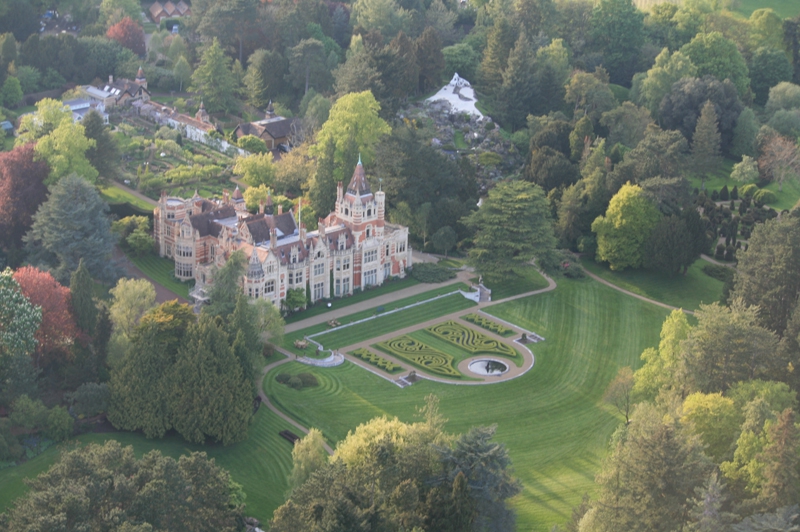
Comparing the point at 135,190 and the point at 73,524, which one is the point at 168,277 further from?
the point at 73,524

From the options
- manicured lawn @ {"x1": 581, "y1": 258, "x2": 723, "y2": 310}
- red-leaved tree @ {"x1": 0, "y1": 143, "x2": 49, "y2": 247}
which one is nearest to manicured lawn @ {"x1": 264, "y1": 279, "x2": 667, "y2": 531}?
manicured lawn @ {"x1": 581, "y1": 258, "x2": 723, "y2": 310}

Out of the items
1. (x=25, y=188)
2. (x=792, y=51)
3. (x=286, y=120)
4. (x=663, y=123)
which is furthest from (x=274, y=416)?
(x=792, y=51)

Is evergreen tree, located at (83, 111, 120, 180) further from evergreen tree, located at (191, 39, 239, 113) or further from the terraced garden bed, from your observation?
the terraced garden bed

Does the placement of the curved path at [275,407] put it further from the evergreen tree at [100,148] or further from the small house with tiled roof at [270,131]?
the small house with tiled roof at [270,131]

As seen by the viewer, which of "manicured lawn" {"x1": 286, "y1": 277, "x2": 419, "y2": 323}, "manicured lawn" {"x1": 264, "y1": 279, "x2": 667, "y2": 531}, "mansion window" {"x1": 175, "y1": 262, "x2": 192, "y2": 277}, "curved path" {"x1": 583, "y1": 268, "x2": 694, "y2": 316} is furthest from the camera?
"curved path" {"x1": 583, "y1": 268, "x2": 694, "y2": 316}

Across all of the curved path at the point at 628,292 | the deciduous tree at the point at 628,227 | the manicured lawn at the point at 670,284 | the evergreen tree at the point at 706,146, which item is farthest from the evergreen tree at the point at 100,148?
the evergreen tree at the point at 706,146

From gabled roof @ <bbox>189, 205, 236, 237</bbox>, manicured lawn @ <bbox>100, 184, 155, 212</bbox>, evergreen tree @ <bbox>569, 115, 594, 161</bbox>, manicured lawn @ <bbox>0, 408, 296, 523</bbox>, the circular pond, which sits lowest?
manicured lawn @ <bbox>0, 408, 296, 523</bbox>
